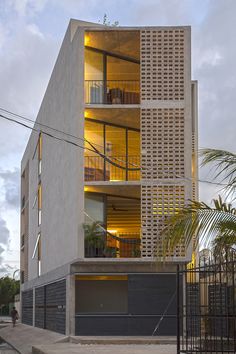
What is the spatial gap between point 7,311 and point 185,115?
93.8 m

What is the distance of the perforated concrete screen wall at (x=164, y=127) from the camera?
28484 millimetres

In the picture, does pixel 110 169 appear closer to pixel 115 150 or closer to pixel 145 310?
pixel 115 150

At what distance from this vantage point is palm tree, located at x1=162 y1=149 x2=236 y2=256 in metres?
10.7

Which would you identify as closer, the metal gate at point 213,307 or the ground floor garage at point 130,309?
the metal gate at point 213,307

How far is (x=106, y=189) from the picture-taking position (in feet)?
98.0

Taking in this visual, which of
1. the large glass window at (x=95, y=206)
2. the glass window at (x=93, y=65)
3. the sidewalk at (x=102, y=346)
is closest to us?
the sidewalk at (x=102, y=346)

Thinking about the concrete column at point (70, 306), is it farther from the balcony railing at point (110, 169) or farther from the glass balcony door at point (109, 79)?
the glass balcony door at point (109, 79)

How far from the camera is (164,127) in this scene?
28828 millimetres

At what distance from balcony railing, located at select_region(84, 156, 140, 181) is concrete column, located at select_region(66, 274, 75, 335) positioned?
4310 mm

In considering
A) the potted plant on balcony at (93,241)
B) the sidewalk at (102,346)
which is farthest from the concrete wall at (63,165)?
the sidewalk at (102,346)

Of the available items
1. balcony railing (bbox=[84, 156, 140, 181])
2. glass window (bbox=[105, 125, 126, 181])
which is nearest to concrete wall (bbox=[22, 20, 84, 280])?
balcony railing (bbox=[84, 156, 140, 181])

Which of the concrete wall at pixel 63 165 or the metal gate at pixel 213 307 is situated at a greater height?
the concrete wall at pixel 63 165

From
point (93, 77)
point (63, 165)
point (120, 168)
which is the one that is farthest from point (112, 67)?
point (120, 168)

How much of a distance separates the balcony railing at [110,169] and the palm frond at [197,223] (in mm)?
18155
